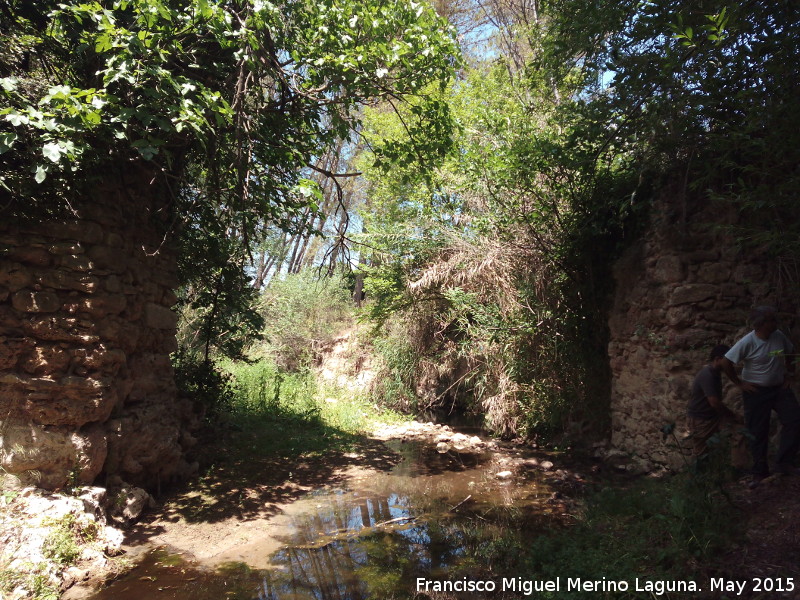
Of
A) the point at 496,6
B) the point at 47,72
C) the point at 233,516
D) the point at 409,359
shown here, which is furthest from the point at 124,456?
the point at 496,6

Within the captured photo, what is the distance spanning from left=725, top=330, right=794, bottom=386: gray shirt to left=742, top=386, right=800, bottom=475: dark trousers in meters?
0.11

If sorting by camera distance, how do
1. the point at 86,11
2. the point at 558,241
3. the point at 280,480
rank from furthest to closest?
the point at 558,241, the point at 280,480, the point at 86,11

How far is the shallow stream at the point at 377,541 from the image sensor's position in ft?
12.0

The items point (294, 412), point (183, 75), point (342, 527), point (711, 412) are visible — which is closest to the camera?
point (711, 412)

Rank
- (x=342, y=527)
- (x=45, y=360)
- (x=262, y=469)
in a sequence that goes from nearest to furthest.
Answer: (x=45, y=360) → (x=342, y=527) → (x=262, y=469)

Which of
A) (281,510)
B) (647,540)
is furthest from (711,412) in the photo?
(281,510)

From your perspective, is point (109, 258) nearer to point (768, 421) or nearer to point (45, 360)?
point (45, 360)

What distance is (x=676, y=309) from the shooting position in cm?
549

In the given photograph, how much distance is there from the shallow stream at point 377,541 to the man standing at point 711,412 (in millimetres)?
1546

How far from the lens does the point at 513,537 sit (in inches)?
174

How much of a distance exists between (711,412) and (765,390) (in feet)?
1.89

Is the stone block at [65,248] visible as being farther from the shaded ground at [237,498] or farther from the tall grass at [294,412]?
the tall grass at [294,412]

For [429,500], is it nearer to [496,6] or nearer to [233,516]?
[233,516]

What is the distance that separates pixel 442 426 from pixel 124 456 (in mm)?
6488
